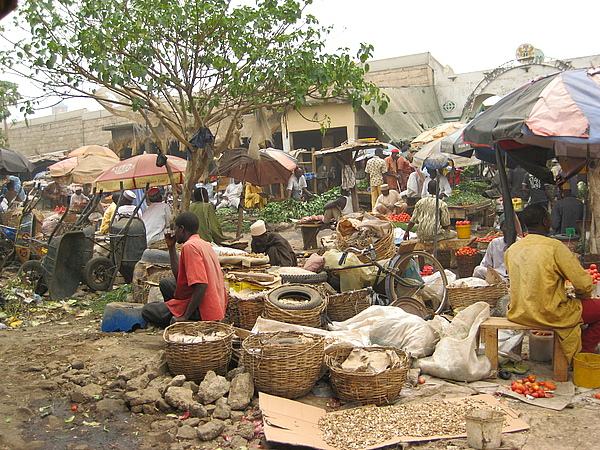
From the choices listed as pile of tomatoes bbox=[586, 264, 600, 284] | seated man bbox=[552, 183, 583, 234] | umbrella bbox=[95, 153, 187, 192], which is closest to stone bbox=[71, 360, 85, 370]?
pile of tomatoes bbox=[586, 264, 600, 284]

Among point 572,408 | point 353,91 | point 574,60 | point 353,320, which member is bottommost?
point 572,408

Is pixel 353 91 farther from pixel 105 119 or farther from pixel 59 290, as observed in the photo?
pixel 105 119

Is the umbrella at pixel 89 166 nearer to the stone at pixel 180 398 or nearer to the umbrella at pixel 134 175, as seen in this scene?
the umbrella at pixel 134 175

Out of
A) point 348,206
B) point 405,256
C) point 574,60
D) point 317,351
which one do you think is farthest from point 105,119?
point 317,351

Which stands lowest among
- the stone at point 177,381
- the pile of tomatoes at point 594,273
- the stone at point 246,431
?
the stone at point 246,431

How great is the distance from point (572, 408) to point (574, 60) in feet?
62.6

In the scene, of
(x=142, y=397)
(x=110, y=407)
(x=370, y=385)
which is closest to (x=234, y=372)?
(x=142, y=397)

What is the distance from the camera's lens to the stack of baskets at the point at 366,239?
838 cm

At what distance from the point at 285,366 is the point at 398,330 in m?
1.51

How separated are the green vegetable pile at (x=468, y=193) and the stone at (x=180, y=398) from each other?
11386mm

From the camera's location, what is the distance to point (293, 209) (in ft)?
62.8

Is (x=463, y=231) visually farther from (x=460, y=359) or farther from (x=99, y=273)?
(x=99, y=273)

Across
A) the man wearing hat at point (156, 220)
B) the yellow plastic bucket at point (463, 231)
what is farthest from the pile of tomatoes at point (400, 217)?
the man wearing hat at point (156, 220)

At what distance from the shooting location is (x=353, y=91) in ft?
31.2
